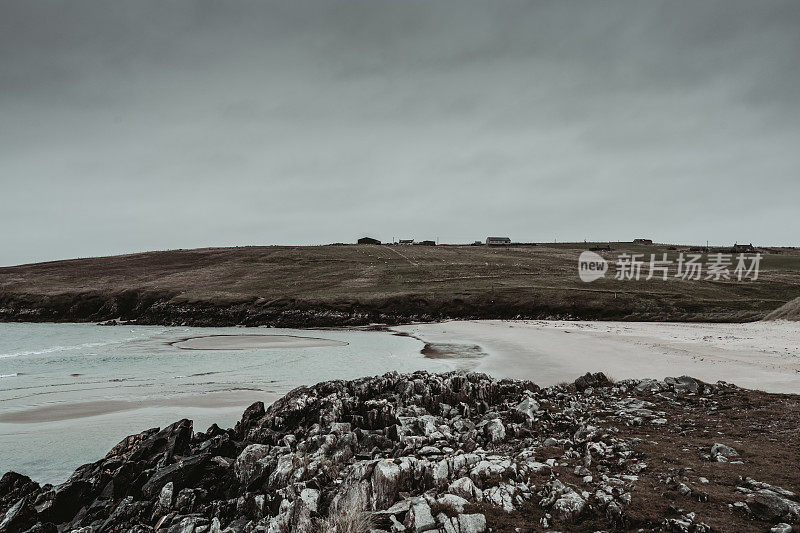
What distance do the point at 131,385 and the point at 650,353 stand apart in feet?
108

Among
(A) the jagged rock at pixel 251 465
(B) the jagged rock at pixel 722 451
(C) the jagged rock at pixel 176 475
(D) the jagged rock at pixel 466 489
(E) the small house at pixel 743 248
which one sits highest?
(E) the small house at pixel 743 248

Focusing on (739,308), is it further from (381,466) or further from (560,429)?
(381,466)

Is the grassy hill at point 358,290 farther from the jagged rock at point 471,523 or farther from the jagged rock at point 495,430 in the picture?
the jagged rock at point 471,523

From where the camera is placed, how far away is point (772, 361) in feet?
76.2

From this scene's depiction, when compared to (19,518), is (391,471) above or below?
above

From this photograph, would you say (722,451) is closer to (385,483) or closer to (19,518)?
(385,483)

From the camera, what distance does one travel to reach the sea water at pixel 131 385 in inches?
638

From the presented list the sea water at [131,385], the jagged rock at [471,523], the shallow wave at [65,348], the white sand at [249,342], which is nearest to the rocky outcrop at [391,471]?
the jagged rock at [471,523]

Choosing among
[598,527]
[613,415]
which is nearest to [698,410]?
[613,415]

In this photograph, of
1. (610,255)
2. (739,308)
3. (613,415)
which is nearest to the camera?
(613,415)

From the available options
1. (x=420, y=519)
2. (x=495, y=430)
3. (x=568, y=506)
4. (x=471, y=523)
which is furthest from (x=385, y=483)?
(x=495, y=430)

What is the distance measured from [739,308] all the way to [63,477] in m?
70.7

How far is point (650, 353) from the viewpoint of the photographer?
2784 centimetres

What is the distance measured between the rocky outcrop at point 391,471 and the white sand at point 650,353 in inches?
233
